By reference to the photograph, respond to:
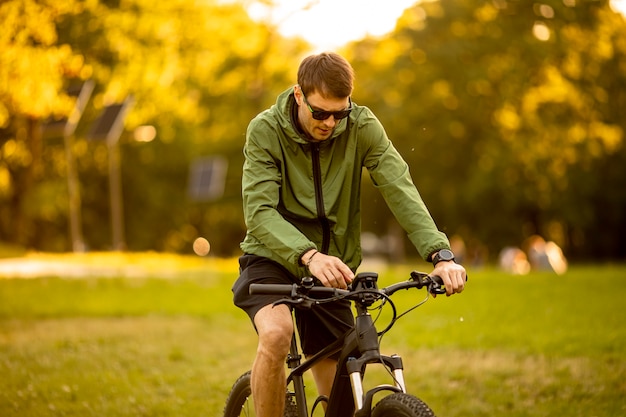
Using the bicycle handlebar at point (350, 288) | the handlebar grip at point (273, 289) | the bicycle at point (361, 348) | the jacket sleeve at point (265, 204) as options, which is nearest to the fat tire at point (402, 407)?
the bicycle at point (361, 348)

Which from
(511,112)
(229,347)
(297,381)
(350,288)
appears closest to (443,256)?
(350,288)

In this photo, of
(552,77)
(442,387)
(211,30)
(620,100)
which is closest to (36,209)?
(211,30)

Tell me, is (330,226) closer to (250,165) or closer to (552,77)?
(250,165)

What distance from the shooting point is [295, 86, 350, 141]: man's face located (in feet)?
13.4

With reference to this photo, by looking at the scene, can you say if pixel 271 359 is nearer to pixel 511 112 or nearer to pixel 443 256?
pixel 443 256

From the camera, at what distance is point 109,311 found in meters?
15.4

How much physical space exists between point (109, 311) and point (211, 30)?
69.8 feet

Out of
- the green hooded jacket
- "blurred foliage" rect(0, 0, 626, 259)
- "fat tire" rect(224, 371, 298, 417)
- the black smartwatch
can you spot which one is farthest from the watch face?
"blurred foliage" rect(0, 0, 626, 259)

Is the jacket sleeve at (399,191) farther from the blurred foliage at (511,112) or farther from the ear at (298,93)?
the blurred foliage at (511,112)

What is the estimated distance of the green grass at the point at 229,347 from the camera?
7645 millimetres

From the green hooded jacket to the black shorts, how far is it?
0.19ft

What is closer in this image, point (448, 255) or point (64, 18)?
point (448, 255)

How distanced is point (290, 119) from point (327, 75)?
360 millimetres

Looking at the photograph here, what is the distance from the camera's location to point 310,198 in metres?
4.36
